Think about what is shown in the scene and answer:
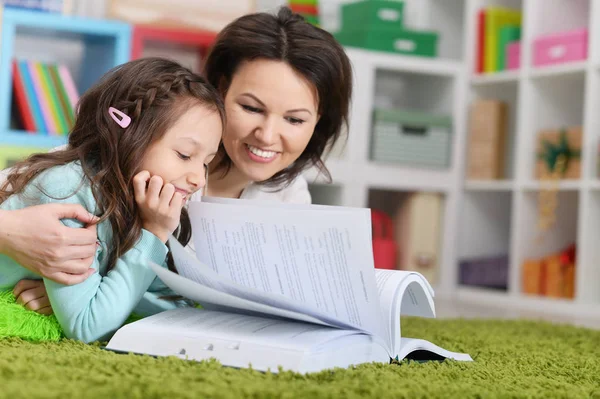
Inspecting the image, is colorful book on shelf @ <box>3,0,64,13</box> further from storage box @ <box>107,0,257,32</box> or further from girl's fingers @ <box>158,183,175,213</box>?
girl's fingers @ <box>158,183,175,213</box>

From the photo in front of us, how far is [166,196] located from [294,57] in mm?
582

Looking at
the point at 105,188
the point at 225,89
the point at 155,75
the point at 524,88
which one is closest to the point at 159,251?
the point at 105,188

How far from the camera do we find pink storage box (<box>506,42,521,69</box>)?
3457mm

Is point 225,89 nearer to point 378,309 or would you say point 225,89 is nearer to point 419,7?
point 378,309

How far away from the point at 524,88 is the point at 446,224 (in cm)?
65

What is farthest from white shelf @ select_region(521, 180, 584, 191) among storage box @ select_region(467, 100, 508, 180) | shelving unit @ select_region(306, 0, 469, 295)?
shelving unit @ select_region(306, 0, 469, 295)

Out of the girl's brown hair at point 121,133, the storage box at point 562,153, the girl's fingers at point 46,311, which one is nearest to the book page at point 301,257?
the girl's brown hair at point 121,133

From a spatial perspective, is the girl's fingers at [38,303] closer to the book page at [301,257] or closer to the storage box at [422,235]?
the book page at [301,257]

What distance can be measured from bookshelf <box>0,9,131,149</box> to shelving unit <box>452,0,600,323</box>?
1503 millimetres

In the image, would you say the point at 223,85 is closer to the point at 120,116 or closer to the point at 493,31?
the point at 120,116

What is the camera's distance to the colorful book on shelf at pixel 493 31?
361 cm

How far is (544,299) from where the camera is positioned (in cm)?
316

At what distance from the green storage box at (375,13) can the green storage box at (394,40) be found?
0.09 feet

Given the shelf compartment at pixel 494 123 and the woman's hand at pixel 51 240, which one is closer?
the woman's hand at pixel 51 240
